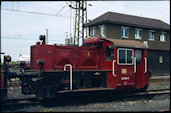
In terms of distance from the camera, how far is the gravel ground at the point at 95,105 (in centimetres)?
763

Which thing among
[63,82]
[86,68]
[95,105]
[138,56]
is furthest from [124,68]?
[63,82]

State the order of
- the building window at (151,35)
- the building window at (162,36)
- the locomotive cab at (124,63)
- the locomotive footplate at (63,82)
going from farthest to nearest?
the building window at (162,36) → the building window at (151,35) → the locomotive cab at (124,63) → the locomotive footplate at (63,82)

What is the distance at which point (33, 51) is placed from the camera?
9188 millimetres

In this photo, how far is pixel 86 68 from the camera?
963cm

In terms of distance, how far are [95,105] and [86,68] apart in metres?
1.93

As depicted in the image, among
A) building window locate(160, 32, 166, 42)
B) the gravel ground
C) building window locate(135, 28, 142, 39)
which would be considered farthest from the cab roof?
building window locate(160, 32, 166, 42)

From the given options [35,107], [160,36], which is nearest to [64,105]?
[35,107]

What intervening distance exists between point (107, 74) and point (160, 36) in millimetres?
23151

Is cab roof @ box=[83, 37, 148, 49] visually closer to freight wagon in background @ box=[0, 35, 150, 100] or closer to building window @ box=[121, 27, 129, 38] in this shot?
freight wagon in background @ box=[0, 35, 150, 100]

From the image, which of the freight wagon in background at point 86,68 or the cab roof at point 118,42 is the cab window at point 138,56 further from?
the cab roof at point 118,42

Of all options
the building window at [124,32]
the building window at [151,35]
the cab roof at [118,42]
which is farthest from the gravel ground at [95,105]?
the building window at [151,35]

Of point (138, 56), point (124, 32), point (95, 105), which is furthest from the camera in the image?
point (124, 32)

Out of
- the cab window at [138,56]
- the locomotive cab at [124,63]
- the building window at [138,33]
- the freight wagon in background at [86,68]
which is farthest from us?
the building window at [138,33]

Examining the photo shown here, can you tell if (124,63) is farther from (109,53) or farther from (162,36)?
(162,36)
